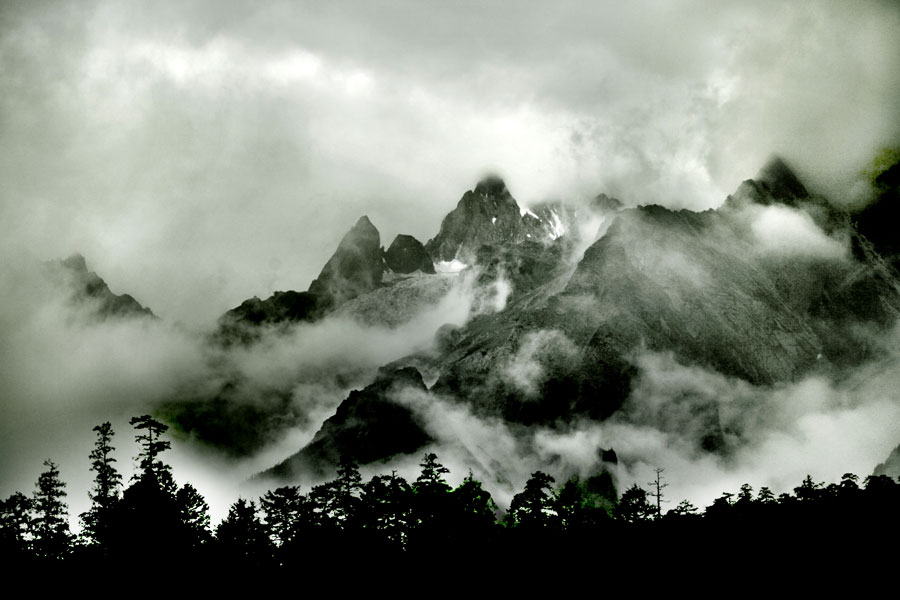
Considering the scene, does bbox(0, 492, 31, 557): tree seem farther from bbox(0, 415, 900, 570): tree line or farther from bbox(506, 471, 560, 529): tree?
bbox(506, 471, 560, 529): tree

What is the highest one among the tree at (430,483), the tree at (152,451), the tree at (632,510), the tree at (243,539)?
the tree at (152,451)

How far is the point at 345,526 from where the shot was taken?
63.8 metres

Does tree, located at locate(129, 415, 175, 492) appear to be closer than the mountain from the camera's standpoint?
Yes

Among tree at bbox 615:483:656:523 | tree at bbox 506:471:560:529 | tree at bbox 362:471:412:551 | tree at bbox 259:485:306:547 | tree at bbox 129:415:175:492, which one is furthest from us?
tree at bbox 615:483:656:523

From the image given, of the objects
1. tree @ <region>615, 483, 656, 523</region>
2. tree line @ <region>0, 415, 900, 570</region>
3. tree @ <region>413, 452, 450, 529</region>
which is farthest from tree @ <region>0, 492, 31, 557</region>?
tree @ <region>615, 483, 656, 523</region>

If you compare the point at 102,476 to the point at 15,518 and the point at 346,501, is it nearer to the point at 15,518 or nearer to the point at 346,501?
the point at 15,518

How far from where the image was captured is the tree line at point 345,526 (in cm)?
5744

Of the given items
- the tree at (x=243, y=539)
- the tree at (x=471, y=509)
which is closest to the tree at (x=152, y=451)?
the tree at (x=243, y=539)

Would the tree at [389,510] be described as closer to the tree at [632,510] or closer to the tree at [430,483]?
the tree at [430,483]

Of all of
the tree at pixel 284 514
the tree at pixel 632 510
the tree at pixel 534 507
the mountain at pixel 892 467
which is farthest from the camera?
the mountain at pixel 892 467

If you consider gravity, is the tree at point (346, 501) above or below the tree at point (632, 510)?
above

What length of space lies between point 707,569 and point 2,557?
54.9m

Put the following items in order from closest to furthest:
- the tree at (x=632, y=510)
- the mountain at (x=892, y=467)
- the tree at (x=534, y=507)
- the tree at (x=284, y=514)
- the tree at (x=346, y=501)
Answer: the tree at (x=346, y=501) < the tree at (x=284, y=514) < the tree at (x=534, y=507) < the tree at (x=632, y=510) < the mountain at (x=892, y=467)

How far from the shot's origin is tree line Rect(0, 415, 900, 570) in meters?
57.4
